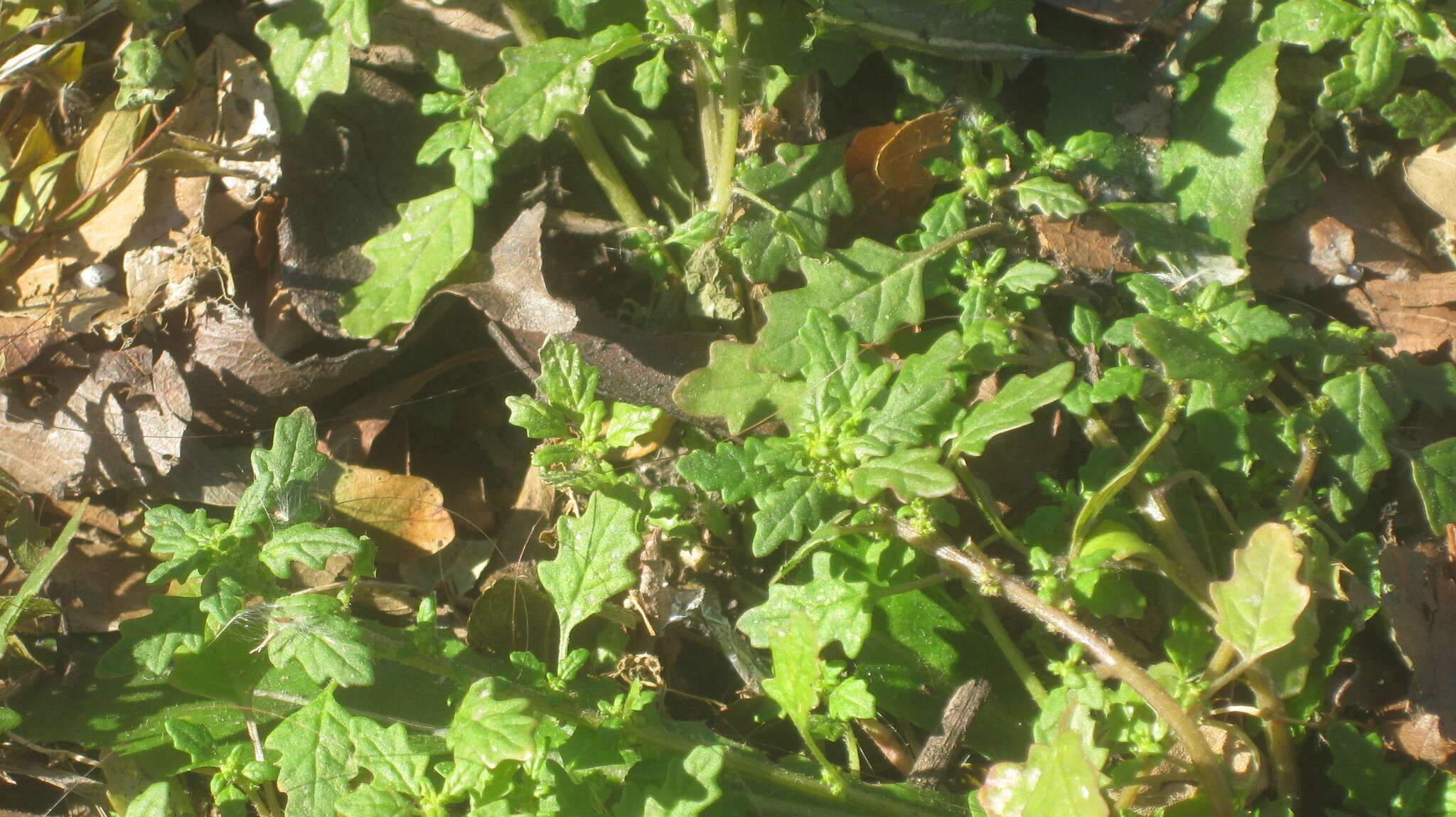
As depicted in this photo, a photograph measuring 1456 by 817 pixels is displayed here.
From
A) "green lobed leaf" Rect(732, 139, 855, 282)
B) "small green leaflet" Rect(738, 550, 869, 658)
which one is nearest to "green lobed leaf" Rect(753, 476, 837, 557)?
"small green leaflet" Rect(738, 550, 869, 658)

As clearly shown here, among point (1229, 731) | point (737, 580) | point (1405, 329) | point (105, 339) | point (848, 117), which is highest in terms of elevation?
point (848, 117)

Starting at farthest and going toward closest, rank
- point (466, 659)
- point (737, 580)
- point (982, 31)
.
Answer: point (982, 31) < point (737, 580) < point (466, 659)

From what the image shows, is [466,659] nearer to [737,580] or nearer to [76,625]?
[737,580]

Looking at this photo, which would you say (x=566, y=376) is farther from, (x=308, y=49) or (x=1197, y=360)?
(x=1197, y=360)

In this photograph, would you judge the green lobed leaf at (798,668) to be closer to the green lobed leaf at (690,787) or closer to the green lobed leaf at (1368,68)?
the green lobed leaf at (690,787)

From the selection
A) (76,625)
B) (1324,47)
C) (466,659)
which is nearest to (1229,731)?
(466,659)

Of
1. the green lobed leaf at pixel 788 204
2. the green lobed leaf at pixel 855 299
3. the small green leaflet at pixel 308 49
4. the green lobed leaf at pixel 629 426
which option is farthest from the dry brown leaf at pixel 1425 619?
the small green leaflet at pixel 308 49
